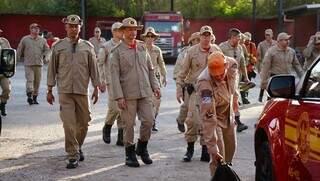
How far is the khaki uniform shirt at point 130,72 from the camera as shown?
8.57 meters

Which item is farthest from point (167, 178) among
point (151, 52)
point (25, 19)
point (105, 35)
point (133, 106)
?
point (25, 19)

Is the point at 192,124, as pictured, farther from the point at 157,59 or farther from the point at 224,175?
the point at 157,59

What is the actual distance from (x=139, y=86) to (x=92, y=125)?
13.1 feet

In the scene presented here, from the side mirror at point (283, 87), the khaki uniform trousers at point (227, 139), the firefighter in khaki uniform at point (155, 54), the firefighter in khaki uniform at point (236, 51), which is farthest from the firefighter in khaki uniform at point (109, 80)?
the side mirror at point (283, 87)

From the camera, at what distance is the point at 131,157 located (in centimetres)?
859

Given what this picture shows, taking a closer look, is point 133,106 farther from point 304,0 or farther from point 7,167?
point 304,0

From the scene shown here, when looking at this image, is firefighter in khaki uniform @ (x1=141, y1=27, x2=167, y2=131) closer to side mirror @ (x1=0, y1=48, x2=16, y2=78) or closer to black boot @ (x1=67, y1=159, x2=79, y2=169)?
black boot @ (x1=67, y1=159, x2=79, y2=169)

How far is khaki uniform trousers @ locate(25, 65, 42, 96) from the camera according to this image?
52.2 feet

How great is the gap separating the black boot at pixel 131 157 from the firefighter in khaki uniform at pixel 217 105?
1734 millimetres

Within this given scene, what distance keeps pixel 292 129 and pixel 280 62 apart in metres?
8.27

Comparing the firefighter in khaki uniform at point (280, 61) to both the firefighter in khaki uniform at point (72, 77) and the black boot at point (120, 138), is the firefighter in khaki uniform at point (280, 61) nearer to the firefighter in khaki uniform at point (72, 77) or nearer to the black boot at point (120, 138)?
the black boot at point (120, 138)

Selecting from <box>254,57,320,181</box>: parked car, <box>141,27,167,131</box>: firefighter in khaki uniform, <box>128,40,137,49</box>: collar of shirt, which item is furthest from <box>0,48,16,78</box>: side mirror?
<box>141,27,167,131</box>: firefighter in khaki uniform

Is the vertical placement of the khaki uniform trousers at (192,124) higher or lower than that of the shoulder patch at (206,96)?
lower

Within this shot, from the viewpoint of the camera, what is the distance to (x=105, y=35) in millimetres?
43562
